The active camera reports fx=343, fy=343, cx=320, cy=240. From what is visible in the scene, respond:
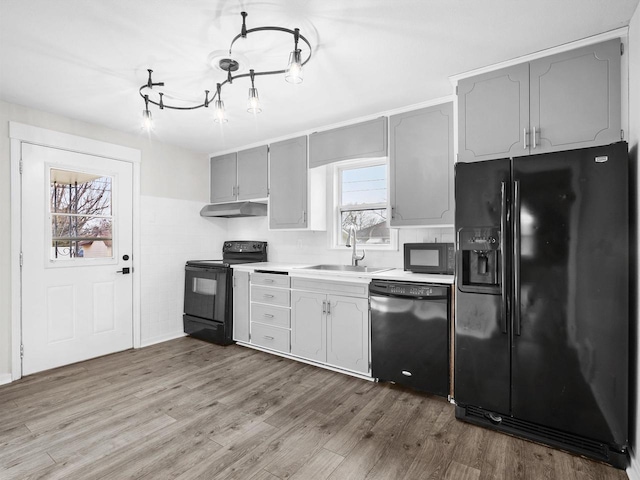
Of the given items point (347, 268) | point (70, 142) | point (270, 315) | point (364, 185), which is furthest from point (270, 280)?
point (70, 142)

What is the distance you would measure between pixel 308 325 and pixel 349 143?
72.2 inches

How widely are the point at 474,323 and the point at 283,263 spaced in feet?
8.24

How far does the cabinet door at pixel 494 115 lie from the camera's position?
90.4 inches

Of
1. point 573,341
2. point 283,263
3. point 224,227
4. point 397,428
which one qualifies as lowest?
point 397,428

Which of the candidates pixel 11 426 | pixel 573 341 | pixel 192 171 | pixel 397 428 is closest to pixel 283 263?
pixel 192 171

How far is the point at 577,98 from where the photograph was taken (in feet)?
6.95

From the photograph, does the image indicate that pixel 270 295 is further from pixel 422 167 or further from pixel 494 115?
pixel 494 115

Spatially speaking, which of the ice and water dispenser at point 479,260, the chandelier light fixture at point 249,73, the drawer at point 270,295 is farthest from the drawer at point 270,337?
the chandelier light fixture at point 249,73

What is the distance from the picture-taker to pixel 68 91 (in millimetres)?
2764

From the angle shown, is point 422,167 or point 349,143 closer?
point 422,167

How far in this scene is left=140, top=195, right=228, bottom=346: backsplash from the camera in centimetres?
401

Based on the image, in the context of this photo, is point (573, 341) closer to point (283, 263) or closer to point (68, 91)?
point (283, 263)

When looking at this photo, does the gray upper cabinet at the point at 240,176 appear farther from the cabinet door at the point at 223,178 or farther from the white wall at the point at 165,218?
the white wall at the point at 165,218

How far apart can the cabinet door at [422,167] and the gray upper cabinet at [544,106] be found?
0.35 m
